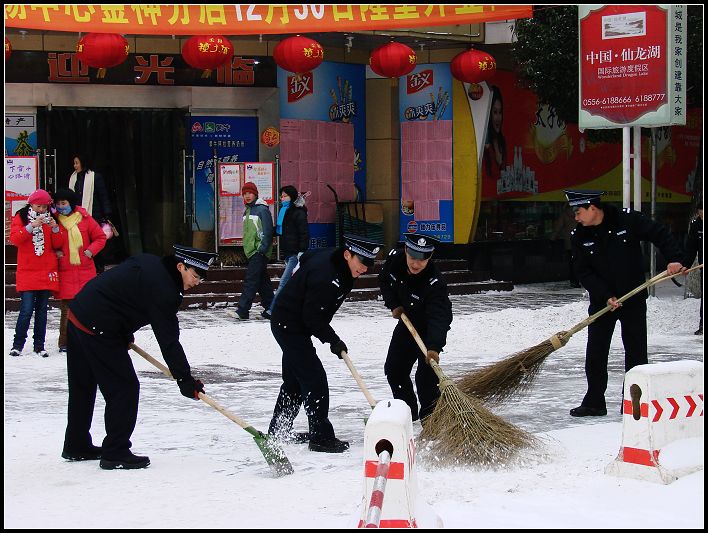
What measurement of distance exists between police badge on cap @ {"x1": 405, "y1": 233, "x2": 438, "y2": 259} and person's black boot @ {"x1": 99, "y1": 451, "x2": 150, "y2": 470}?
2193mm

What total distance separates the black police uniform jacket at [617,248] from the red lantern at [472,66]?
9.49 m

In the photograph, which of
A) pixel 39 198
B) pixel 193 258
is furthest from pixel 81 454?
pixel 39 198

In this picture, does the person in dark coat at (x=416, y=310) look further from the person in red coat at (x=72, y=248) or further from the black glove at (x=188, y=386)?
the person in red coat at (x=72, y=248)

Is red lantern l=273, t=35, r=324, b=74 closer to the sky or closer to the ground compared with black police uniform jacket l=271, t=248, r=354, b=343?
closer to the sky

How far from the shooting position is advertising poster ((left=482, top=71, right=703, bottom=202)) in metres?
20.1

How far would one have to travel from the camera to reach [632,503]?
19.4ft

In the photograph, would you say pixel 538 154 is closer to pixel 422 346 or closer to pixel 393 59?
pixel 393 59

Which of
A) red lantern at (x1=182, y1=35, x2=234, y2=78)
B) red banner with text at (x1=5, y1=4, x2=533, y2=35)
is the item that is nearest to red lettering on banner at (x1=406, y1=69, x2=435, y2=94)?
red banner with text at (x1=5, y1=4, x2=533, y2=35)

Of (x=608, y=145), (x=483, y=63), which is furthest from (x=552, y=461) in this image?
(x=608, y=145)

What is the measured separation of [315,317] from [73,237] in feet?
16.6

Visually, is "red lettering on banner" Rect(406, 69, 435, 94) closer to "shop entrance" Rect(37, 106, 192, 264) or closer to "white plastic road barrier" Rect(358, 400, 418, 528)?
"shop entrance" Rect(37, 106, 192, 264)

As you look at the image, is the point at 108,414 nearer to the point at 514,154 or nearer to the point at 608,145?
the point at 514,154

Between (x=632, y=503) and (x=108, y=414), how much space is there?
3.11 meters

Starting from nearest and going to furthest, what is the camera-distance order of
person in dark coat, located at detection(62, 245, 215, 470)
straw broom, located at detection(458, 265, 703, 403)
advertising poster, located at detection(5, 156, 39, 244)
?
person in dark coat, located at detection(62, 245, 215, 470) → straw broom, located at detection(458, 265, 703, 403) → advertising poster, located at detection(5, 156, 39, 244)
